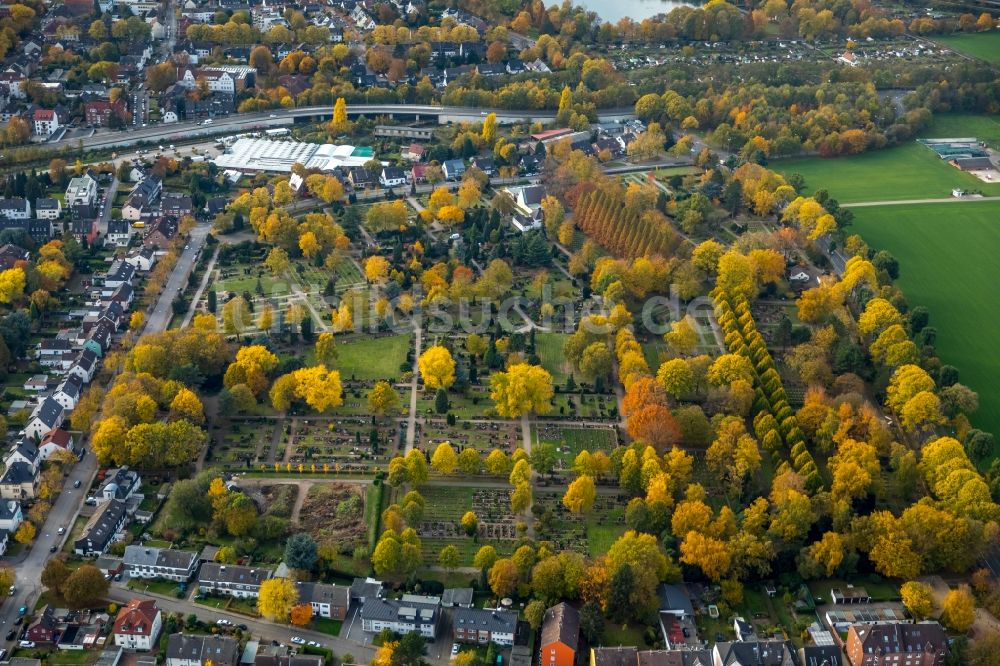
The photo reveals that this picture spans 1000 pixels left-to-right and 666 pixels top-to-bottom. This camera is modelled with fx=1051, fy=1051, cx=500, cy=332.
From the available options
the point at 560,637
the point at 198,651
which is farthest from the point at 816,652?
the point at 198,651

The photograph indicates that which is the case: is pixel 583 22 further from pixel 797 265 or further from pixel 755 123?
pixel 797 265

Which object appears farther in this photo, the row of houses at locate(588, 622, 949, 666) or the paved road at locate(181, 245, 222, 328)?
the paved road at locate(181, 245, 222, 328)

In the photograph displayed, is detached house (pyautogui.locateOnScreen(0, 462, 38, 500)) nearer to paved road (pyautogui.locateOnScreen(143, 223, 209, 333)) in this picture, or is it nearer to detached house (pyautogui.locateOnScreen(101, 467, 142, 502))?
detached house (pyautogui.locateOnScreen(101, 467, 142, 502))

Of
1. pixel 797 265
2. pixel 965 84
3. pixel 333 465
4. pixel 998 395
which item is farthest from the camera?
pixel 965 84

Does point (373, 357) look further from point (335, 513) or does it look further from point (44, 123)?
point (44, 123)

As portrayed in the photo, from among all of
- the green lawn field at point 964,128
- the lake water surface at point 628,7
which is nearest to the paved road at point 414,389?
the green lawn field at point 964,128

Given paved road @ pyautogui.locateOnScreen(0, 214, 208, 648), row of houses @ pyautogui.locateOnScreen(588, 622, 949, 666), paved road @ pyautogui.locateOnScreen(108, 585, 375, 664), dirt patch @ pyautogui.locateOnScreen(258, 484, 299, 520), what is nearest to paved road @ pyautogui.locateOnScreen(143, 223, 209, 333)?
paved road @ pyautogui.locateOnScreen(0, 214, 208, 648)

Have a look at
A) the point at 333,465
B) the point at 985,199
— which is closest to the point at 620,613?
the point at 333,465
